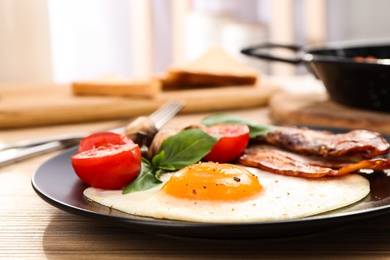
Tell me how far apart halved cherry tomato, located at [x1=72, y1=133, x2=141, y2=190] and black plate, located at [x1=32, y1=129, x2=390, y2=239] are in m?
0.03

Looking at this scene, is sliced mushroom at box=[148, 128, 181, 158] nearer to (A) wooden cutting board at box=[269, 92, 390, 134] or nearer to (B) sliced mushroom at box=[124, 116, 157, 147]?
(B) sliced mushroom at box=[124, 116, 157, 147]

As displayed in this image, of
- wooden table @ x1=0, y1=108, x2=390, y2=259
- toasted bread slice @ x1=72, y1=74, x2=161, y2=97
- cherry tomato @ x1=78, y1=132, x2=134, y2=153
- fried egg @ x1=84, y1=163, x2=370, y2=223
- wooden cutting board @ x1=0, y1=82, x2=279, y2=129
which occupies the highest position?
cherry tomato @ x1=78, y1=132, x2=134, y2=153

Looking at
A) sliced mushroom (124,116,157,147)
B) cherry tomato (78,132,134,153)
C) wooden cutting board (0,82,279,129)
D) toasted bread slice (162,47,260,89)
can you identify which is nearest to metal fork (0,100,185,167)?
sliced mushroom (124,116,157,147)

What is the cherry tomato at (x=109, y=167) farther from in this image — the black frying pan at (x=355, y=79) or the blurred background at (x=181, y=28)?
the blurred background at (x=181, y=28)

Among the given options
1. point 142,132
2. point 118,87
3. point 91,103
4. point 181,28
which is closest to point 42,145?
point 142,132

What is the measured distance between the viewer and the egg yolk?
0.95 meters

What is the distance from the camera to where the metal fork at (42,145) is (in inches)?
59.6

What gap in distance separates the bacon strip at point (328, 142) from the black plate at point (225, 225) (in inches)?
3.7

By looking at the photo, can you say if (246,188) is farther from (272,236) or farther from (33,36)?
(33,36)

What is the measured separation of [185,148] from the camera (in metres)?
1.12

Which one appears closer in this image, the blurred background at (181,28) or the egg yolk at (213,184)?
the egg yolk at (213,184)

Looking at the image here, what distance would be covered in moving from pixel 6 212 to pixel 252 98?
134cm

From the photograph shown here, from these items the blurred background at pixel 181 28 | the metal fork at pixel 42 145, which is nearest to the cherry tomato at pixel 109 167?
the metal fork at pixel 42 145

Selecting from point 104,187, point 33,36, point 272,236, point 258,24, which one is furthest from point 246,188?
point 258,24
